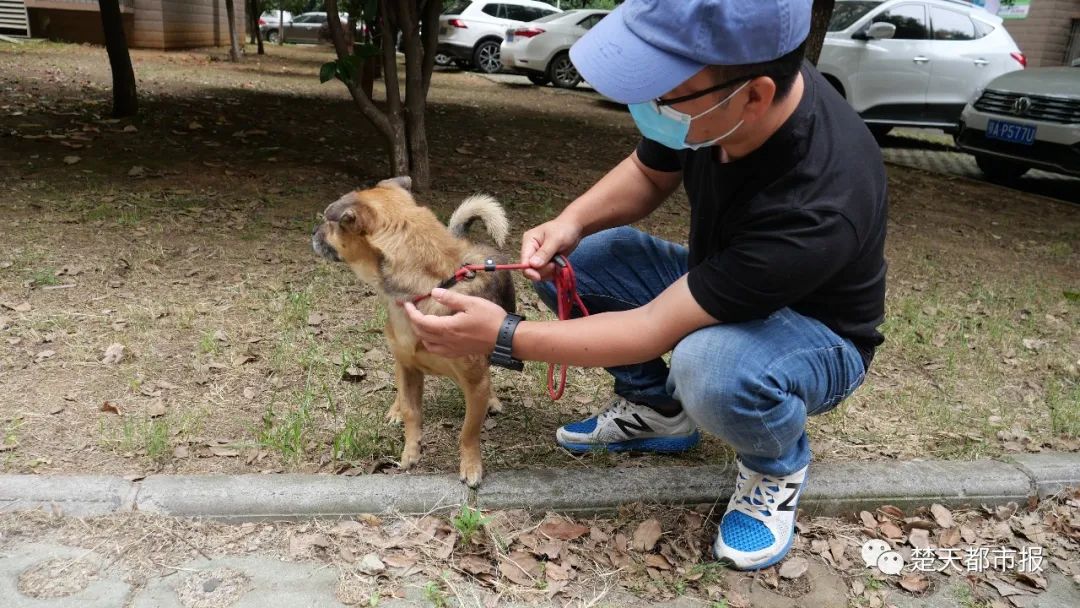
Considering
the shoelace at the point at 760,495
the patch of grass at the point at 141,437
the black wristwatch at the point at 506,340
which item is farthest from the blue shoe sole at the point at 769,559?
the patch of grass at the point at 141,437

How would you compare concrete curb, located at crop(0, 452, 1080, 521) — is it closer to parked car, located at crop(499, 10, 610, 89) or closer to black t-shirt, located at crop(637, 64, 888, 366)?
black t-shirt, located at crop(637, 64, 888, 366)

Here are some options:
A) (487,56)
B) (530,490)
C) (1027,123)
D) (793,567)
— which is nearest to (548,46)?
(487,56)

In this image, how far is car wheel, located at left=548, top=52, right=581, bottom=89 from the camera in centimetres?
1583

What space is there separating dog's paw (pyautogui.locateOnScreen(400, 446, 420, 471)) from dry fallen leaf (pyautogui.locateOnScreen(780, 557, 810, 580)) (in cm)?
130

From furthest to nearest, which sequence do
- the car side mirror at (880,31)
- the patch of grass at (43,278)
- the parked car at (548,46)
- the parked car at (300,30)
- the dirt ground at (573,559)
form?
the parked car at (300,30) → the parked car at (548,46) → the car side mirror at (880,31) → the patch of grass at (43,278) → the dirt ground at (573,559)

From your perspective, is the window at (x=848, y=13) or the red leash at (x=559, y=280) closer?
the red leash at (x=559, y=280)

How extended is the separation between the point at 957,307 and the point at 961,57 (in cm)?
737

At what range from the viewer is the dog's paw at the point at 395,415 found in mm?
3031

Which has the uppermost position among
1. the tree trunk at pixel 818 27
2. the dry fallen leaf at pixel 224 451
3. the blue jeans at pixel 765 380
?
the tree trunk at pixel 818 27

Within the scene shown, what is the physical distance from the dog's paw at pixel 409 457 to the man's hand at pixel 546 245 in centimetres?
79

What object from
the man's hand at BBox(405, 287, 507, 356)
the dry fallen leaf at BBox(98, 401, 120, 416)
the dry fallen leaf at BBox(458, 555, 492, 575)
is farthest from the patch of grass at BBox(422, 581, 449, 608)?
the dry fallen leaf at BBox(98, 401, 120, 416)

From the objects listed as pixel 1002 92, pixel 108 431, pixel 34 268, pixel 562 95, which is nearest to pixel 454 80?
pixel 562 95

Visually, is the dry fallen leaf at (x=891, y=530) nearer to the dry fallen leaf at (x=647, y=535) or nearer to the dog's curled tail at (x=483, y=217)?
the dry fallen leaf at (x=647, y=535)

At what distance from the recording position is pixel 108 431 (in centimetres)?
278
